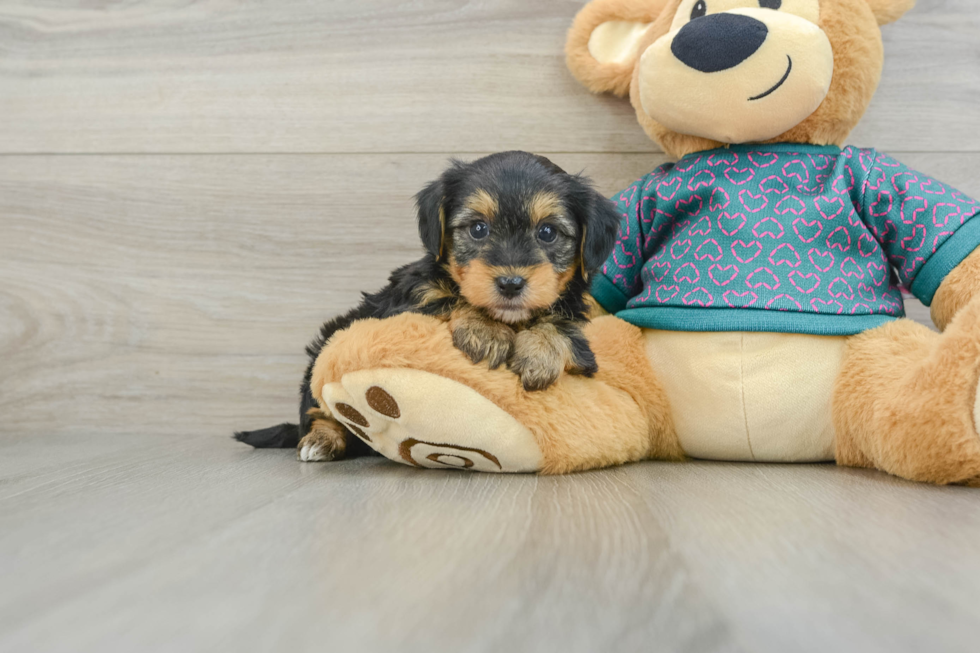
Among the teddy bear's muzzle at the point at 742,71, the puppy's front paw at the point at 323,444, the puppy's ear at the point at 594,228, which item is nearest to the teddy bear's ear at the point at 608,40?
the teddy bear's muzzle at the point at 742,71

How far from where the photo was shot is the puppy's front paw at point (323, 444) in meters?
1.46

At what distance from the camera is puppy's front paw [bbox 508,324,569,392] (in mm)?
1211

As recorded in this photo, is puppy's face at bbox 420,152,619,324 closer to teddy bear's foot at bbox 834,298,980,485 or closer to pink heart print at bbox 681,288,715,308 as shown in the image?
pink heart print at bbox 681,288,715,308

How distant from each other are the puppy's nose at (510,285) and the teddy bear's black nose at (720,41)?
58 cm

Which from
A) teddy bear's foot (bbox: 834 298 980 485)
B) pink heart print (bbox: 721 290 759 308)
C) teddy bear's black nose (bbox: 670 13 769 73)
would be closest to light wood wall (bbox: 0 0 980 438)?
teddy bear's black nose (bbox: 670 13 769 73)

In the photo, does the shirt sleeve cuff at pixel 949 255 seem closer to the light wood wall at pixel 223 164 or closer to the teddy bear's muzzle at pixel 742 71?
the teddy bear's muzzle at pixel 742 71

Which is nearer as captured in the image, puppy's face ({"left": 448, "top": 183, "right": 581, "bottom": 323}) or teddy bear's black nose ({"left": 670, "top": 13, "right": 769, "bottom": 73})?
puppy's face ({"left": 448, "top": 183, "right": 581, "bottom": 323})

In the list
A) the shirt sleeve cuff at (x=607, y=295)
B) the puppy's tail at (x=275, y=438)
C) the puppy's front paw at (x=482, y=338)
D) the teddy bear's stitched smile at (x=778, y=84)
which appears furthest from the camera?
the puppy's tail at (x=275, y=438)

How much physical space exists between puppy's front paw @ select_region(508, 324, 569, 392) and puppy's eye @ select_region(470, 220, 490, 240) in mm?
189

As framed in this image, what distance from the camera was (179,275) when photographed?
1.93 metres

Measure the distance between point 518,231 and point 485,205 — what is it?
0.07m

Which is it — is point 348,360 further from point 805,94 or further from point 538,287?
point 805,94

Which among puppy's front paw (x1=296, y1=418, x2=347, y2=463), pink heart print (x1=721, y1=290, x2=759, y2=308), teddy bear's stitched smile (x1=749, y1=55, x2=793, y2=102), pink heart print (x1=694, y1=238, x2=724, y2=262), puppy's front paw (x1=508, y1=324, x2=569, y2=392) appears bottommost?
puppy's front paw (x1=296, y1=418, x2=347, y2=463)

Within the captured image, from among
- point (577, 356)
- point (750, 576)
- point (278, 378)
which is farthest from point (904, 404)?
point (278, 378)
